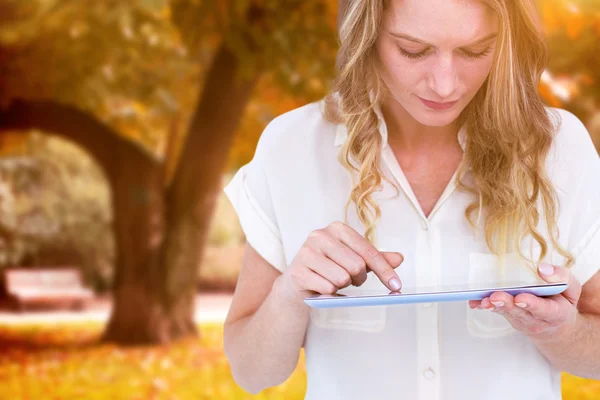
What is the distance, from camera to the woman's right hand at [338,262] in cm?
75

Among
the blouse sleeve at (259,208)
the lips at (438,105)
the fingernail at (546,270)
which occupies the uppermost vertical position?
the lips at (438,105)

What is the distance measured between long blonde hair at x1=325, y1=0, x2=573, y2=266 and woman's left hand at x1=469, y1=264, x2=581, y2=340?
0.47ft

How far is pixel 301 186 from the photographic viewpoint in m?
0.98

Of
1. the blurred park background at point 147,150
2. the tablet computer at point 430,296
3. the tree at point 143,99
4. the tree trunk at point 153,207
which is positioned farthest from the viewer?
the tree trunk at point 153,207

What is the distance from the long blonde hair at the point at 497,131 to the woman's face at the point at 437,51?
2 centimetres

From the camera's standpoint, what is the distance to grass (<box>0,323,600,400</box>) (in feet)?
14.0

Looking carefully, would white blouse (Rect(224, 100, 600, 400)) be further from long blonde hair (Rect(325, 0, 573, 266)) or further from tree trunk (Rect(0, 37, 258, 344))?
tree trunk (Rect(0, 37, 258, 344))

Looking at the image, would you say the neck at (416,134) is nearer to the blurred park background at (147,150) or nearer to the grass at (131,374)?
the blurred park background at (147,150)

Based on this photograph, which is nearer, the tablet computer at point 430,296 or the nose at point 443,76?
the tablet computer at point 430,296

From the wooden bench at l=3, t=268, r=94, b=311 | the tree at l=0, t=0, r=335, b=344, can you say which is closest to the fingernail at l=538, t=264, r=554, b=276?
the tree at l=0, t=0, r=335, b=344

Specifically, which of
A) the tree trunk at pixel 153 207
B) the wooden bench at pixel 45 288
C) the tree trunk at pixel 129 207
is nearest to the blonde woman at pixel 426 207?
the tree trunk at pixel 153 207

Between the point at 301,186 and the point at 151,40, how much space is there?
13.7 ft

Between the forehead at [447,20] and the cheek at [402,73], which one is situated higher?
the forehead at [447,20]

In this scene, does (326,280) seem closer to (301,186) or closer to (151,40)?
(301,186)
